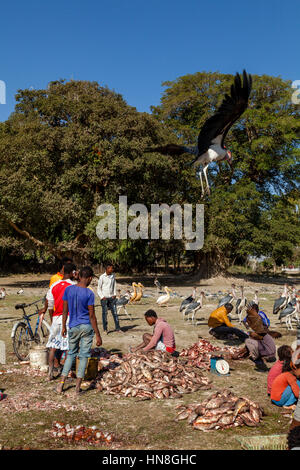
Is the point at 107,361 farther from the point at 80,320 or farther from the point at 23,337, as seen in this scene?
the point at 23,337

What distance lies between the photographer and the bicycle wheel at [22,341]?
9453 millimetres

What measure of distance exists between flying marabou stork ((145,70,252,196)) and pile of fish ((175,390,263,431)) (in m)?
5.71

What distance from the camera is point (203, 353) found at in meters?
9.77

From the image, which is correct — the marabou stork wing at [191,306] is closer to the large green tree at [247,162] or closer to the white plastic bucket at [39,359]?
the white plastic bucket at [39,359]

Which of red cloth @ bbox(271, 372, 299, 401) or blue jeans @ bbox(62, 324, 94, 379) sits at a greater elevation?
blue jeans @ bbox(62, 324, 94, 379)

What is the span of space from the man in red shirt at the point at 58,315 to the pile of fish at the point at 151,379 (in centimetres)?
98

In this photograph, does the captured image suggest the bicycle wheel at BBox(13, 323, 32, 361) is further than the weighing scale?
Yes

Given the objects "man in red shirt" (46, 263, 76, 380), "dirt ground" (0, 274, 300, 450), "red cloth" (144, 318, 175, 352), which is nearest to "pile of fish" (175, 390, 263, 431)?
"dirt ground" (0, 274, 300, 450)

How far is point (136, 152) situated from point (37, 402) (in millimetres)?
22694

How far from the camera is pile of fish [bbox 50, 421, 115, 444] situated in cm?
566

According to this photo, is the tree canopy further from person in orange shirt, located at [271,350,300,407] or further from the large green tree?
person in orange shirt, located at [271,350,300,407]

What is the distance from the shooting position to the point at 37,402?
701 centimetres

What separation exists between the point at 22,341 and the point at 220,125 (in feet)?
23.4
